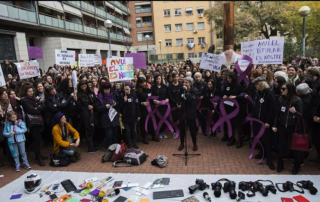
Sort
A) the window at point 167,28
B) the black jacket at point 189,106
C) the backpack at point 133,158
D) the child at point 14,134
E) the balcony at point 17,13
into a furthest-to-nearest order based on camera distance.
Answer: the window at point 167,28
the balcony at point 17,13
the black jacket at point 189,106
the backpack at point 133,158
the child at point 14,134

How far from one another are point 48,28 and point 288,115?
932 inches

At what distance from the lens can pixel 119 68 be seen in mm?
6676

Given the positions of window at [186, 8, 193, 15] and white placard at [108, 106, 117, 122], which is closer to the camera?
white placard at [108, 106, 117, 122]

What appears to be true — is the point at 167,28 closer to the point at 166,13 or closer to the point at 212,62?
the point at 166,13

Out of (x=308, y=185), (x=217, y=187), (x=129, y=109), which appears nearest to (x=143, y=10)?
(x=129, y=109)

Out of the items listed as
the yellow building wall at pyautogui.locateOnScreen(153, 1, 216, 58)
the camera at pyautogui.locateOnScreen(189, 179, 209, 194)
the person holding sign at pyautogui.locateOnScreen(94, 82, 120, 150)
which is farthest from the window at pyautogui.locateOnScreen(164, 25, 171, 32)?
the camera at pyautogui.locateOnScreen(189, 179, 209, 194)

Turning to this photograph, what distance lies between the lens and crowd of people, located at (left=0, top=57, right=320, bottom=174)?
485 centimetres

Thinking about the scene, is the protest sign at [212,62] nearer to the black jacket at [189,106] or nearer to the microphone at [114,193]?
the black jacket at [189,106]

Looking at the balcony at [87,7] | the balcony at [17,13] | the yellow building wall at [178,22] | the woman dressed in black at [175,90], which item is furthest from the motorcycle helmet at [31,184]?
the yellow building wall at [178,22]

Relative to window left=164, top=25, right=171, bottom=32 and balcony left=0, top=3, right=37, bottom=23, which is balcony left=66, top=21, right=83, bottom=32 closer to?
balcony left=0, top=3, right=37, bottom=23

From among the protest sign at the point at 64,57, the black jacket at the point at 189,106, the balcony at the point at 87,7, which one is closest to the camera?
the black jacket at the point at 189,106

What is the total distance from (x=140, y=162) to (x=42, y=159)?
2641 millimetres

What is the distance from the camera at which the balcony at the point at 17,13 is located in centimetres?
1670

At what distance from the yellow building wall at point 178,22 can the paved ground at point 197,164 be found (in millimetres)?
42188
